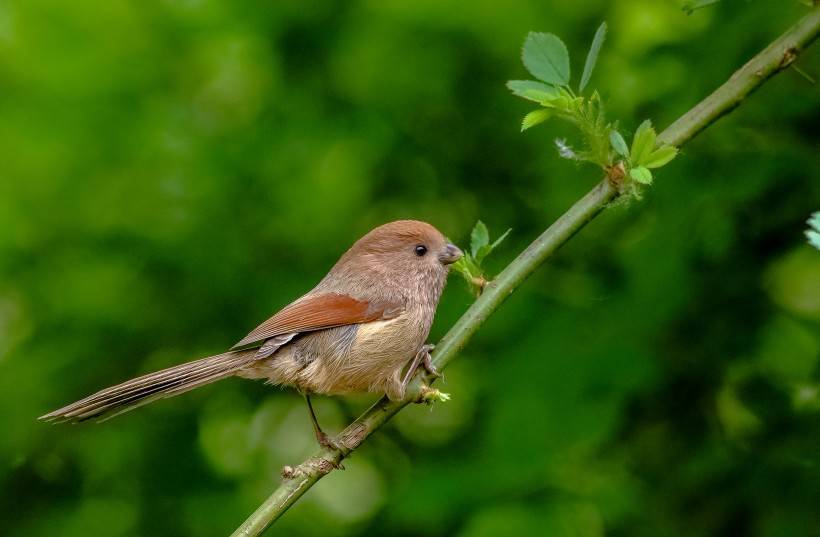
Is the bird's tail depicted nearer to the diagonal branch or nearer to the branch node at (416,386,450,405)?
the diagonal branch

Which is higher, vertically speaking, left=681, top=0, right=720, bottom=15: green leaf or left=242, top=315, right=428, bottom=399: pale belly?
left=242, top=315, right=428, bottom=399: pale belly

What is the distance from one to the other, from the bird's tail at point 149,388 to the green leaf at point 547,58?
5.61 feet

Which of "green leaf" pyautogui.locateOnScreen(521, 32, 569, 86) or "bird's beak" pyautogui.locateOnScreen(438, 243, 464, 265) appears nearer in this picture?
"green leaf" pyautogui.locateOnScreen(521, 32, 569, 86)

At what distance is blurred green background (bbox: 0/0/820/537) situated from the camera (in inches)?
163

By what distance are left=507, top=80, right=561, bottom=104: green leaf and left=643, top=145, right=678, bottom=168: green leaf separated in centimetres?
30

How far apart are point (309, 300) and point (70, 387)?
4.53ft

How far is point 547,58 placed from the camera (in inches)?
107

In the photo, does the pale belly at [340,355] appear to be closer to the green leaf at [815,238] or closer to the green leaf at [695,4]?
the green leaf at [695,4]

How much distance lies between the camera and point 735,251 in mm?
4238

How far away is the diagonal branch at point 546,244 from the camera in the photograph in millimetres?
2496

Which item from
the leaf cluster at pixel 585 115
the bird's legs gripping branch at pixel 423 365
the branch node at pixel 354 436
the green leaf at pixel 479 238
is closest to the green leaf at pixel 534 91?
the leaf cluster at pixel 585 115

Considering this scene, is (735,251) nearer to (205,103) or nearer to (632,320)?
(632,320)

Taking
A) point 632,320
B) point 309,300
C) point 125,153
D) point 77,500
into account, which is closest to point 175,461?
point 77,500

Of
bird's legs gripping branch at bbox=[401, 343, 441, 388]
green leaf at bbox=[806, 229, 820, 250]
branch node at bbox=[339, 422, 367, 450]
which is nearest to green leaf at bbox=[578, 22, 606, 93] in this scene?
green leaf at bbox=[806, 229, 820, 250]
